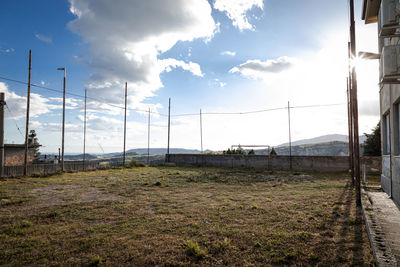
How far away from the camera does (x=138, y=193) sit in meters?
10.2

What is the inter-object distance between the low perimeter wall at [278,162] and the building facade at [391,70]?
31.8 feet

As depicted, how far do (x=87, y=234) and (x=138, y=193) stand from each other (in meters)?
5.20

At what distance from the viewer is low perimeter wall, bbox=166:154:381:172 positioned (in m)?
18.8

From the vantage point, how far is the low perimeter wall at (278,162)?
18828 millimetres

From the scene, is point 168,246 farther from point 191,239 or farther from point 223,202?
point 223,202

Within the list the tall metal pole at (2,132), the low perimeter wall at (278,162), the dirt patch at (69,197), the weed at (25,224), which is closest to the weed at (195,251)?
the weed at (25,224)

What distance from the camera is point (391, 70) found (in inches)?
204

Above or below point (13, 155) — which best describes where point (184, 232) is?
below

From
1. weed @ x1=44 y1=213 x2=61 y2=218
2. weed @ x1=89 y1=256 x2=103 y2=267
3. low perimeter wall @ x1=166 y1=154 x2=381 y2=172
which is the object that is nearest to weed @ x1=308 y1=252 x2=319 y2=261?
weed @ x1=89 y1=256 x2=103 y2=267

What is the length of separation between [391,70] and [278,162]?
1787cm

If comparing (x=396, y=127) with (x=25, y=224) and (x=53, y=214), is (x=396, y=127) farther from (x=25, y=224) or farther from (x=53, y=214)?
(x=25, y=224)

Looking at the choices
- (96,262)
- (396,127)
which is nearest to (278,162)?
(396,127)

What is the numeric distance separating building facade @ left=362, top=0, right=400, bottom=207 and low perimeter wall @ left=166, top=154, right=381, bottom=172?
9704 millimetres

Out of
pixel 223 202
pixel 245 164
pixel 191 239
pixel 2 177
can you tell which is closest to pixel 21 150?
A: pixel 2 177
